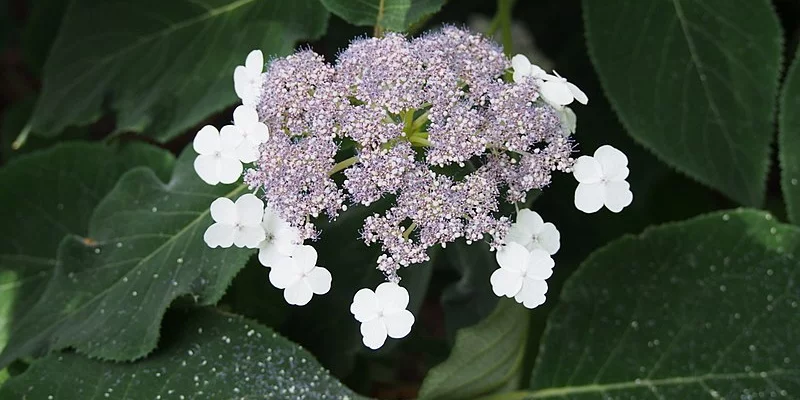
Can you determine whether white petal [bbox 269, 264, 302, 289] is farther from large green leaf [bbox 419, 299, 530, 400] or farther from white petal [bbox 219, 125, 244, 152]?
large green leaf [bbox 419, 299, 530, 400]

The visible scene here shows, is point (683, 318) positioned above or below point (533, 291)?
below

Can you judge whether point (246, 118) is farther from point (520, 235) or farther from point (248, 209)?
point (520, 235)

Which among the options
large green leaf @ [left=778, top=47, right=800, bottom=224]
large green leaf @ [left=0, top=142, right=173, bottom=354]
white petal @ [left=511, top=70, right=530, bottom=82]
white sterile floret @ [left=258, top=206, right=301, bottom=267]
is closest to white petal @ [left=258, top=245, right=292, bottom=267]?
white sterile floret @ [left=258, top=206, right=301, bottom=267]

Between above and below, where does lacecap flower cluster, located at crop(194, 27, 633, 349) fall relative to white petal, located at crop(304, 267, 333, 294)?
above

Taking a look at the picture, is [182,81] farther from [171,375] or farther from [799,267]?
[799,267]

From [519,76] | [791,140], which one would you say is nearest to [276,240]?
[519,76]

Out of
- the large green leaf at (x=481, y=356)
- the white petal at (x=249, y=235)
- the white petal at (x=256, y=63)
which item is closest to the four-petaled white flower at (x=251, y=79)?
the white petal at (x=256, y=63)

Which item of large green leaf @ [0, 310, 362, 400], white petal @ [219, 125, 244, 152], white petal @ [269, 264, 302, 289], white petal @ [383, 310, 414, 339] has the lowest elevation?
large green leaf @ [0, 310, 362, 400]
